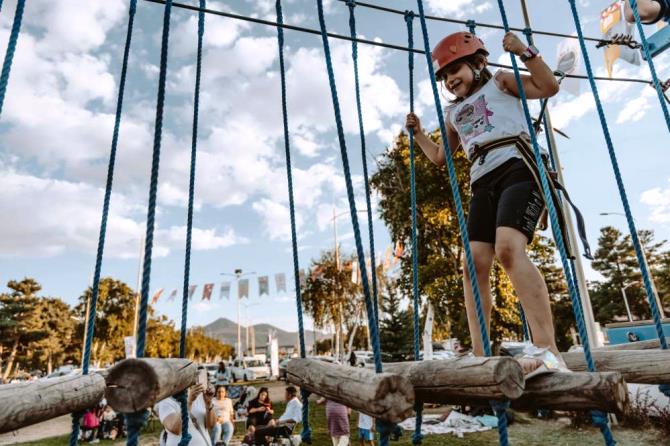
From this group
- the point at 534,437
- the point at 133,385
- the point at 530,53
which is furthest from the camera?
the point at 534,437

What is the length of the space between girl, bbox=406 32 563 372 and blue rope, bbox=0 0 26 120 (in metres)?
1.91

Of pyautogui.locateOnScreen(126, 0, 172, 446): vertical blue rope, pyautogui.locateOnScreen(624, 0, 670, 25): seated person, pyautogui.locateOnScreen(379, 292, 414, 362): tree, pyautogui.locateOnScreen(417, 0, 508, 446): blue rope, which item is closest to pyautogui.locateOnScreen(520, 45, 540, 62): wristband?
pyautogui.locateOnScreen(417, 0, 508, 446): blue rope

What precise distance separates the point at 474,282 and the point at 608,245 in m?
47.8

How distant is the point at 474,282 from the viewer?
5.99ft

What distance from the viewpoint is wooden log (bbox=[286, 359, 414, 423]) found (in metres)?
1.26

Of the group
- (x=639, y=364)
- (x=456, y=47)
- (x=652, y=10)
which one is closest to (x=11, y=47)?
(x=456, y=47)

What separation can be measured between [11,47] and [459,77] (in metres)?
2.04

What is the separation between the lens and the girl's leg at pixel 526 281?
192 cm

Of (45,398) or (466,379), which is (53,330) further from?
(466,379)

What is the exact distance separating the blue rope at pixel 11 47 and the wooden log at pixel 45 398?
965mm

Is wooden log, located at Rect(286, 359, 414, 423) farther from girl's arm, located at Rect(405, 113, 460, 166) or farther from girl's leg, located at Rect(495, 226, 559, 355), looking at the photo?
girl's arm, located at Rect(405, 113, 460, 166)

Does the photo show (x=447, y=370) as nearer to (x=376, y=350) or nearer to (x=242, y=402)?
(x=376, y=350)

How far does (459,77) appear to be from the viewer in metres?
2.41

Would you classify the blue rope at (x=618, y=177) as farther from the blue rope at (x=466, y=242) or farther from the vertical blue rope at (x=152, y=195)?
the vertical blue rope at (x=152, y=195)
